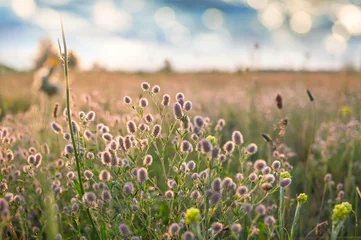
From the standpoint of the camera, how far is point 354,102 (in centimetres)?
480

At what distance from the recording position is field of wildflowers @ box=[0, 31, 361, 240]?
1.40 m

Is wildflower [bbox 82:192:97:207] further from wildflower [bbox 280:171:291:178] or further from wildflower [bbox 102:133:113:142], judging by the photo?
wildflower [bbox 280:171:291:178]

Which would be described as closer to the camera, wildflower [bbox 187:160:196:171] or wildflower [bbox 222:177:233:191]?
wildflower [bbox 222:177:233:191]

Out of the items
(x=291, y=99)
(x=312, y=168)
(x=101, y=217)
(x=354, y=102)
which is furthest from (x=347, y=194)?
(x=291, y=99)

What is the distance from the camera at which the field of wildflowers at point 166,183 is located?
140 centimetres

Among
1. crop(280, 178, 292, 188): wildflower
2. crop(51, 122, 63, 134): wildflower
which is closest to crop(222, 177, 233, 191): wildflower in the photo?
crop(280, 178, 292, 188): wildflower

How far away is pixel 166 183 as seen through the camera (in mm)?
1675

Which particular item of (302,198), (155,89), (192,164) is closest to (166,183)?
(192,164)

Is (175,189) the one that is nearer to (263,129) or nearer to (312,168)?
(312,168)

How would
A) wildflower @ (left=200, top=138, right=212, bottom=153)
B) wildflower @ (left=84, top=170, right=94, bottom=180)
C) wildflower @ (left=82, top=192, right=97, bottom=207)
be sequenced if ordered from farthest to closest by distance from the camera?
wildflower @ (left=84, top=170, right=94, bottom=180), wildflower @ (left=82, top=192, right=97, bottom=207), wildflower @ (left=200, top=138, right=212, bottom=153)

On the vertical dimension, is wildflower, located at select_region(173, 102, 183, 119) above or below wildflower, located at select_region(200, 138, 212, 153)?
above

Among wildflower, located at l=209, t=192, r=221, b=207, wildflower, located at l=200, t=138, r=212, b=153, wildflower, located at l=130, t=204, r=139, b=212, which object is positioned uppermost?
wildflower, located at l=200, t=138, r=212, b=153

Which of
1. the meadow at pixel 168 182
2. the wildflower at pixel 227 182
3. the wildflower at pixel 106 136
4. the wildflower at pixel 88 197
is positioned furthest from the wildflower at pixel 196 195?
the wildflower at pixel 106 136

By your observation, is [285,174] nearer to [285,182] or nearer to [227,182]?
[285,182]
